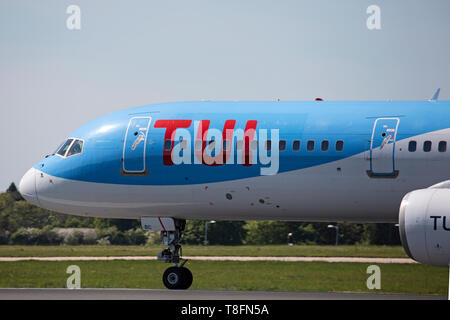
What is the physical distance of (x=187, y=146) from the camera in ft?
72.0

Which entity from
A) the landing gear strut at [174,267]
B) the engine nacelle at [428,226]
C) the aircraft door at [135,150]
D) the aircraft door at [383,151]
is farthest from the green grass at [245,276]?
the engine nacelle at [428,226]

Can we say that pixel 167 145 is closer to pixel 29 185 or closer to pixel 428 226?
pixel 29 185

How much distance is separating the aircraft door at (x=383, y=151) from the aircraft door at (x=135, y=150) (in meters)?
6.11

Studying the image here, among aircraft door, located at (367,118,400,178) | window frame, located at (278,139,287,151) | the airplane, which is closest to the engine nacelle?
the airplane

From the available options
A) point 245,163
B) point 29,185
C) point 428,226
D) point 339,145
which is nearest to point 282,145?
point 245,163

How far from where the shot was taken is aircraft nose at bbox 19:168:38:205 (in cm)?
2301

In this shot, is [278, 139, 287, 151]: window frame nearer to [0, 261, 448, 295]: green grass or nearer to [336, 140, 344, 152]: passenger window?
[336, 140, 344, 152]: passenger window

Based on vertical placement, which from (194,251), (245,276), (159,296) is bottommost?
(194,251)

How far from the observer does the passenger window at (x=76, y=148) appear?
23.0m

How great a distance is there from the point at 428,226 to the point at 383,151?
150 inches

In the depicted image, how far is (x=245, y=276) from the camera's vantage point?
1517 inches

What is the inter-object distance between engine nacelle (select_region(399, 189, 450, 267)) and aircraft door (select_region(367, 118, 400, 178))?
9.27 ft

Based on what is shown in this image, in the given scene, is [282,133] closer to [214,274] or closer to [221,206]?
[221,206]
